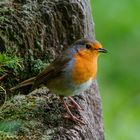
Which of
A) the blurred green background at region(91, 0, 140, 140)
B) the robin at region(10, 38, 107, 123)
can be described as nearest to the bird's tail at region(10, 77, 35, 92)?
the robin at region(10, 38, 107, 123)

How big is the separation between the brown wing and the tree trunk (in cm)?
14

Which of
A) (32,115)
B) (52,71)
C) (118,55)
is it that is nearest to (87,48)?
(52,71)

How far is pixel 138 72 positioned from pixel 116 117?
1101 millimetres

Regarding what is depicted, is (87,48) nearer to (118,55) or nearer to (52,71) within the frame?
(52,71)

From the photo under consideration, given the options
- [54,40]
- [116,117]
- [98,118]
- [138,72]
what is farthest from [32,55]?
[138,72]

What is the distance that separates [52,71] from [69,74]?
0.49 feet

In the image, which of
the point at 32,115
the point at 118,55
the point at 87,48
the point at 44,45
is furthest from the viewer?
the point at 118,55

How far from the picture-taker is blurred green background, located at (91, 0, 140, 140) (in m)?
9.32

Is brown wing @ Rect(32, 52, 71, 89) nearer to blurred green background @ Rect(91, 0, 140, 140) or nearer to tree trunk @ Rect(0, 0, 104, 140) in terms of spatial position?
tree trunk @ Rect(0, 0, 104, 140)

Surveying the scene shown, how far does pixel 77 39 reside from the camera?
21.1ft

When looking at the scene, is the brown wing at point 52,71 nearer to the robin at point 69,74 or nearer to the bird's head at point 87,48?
the robin at point 69,74

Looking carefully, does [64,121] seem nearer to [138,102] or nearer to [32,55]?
[32,55]

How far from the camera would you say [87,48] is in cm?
608

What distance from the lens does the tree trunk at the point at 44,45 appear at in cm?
554
